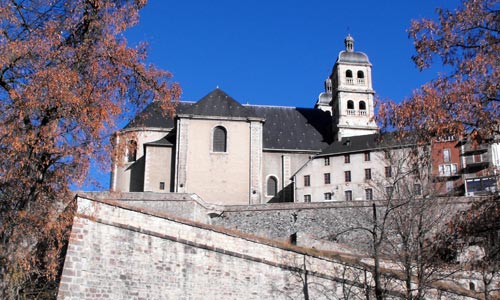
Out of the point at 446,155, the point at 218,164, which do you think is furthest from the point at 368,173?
the point at 218,164

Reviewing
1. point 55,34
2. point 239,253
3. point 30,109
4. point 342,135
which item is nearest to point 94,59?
point 55,34

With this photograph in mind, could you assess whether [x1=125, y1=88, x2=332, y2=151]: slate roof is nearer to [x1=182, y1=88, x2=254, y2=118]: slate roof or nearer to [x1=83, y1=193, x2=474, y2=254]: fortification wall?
[x1=182, y1=88, x2=254, y2=118]: slate roof

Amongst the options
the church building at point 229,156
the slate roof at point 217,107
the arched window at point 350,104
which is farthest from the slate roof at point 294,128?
the slate roof at point 217,107

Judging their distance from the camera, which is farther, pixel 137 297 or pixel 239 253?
pixel 239 253

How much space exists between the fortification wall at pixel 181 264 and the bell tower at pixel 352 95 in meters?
29.0

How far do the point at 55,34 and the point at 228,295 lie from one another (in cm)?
1112

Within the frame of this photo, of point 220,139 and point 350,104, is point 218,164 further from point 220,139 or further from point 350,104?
point 350,104

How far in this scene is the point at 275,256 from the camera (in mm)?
21594

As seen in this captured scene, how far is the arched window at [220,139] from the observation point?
43897 millimetres

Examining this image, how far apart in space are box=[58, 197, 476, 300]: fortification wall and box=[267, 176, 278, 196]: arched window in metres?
23.8

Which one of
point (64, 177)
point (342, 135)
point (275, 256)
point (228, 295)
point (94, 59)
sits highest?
point (342, 135)

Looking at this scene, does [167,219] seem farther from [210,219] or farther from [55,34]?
[210,219]

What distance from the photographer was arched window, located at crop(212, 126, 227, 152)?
144 ft

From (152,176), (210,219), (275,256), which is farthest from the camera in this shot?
(152,176)
